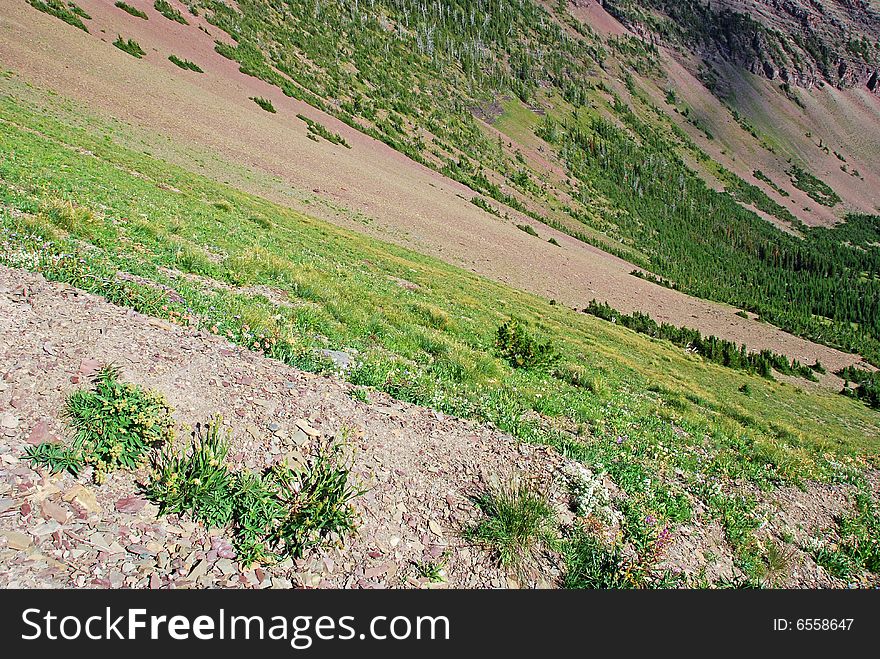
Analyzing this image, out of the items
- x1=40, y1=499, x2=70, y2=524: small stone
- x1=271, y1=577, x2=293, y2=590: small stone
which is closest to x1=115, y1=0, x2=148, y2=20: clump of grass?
x1=40, y1=499, x2=70, y2=524: small stone

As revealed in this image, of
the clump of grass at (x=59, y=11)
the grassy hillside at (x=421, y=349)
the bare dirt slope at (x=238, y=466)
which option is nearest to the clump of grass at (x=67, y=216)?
the grassy hillside at (x=421, y=349)

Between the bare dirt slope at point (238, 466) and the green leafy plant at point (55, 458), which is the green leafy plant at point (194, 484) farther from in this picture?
the green leafy plant at point (55, 458)

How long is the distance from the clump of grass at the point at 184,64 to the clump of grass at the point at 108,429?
78.4 m

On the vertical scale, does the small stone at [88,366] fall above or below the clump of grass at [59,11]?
above

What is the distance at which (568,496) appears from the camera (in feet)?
22.3

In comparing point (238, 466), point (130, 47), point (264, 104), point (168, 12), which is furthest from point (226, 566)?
point (168, 12)

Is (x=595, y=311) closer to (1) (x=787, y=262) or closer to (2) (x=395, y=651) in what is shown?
(2) (x=395, y=651)

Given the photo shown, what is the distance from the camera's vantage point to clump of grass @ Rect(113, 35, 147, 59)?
6000 centimetres

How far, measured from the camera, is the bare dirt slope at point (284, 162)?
139 feet

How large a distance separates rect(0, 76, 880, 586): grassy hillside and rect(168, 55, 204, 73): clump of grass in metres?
54.2

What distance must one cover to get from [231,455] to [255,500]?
2.96 feet

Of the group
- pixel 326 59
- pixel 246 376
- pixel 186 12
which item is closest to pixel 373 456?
pixel 246 376

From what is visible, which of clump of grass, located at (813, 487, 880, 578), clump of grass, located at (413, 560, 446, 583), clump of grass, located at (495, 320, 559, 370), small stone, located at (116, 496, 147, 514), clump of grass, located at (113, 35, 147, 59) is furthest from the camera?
clump of grass, located at (113, 35, 147, 59)

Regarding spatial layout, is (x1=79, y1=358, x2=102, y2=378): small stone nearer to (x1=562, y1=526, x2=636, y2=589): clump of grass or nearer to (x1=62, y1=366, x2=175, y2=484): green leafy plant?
(x1=62, y1=366, x2=175, y2=484): green leafy plant
